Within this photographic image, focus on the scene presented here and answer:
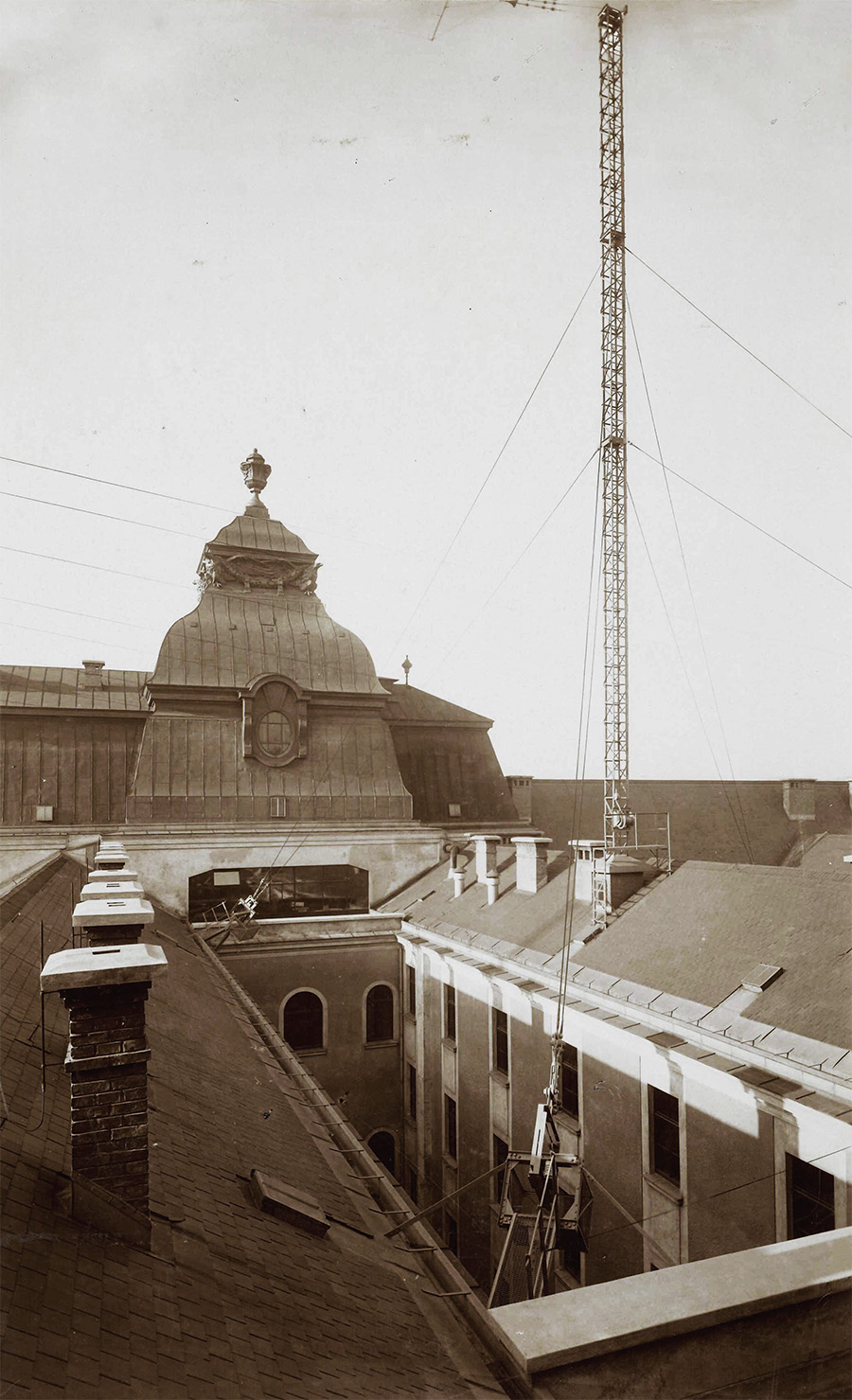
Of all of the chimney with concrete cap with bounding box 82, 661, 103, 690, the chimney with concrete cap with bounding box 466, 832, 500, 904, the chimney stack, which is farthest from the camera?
the chimney with concrete cap with bounding box 82, 661, 103, 690

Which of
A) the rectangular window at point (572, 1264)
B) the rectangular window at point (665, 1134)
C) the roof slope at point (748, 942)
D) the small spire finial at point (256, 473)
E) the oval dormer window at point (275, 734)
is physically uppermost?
the small spire finial at point (256, 473)

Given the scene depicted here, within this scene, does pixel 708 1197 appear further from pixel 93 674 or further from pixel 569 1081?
pixel 93 674

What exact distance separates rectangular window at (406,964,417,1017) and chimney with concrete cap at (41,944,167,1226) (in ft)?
55.5

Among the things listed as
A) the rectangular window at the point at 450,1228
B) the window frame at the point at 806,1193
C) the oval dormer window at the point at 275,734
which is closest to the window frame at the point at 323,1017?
the rectangular window at the point at 450,1228

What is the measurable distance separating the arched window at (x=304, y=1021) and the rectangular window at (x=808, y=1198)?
574 inches

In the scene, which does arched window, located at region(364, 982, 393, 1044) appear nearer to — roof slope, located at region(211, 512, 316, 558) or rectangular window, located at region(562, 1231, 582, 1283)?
rectangular window, located at region(562, 1231, 582, 1283)

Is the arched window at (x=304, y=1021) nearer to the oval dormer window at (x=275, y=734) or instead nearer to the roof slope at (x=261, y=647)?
the oval dormer window at (x=275, y=734)

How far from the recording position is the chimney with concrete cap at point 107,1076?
4965mm

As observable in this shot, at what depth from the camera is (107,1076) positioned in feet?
17.1

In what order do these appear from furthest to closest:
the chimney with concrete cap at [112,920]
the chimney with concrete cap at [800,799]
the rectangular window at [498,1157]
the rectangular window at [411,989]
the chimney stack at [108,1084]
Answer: the chimney with concrete cap at [800,799] → the rectangular window at [411,989] → the rectangular window at [498,1157] → the chimney with concrete cap at [112,920] → the chimney stack at [108,1084]

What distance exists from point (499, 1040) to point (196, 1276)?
40.1 ft

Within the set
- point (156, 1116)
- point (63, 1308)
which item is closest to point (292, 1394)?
point (63, 1308)

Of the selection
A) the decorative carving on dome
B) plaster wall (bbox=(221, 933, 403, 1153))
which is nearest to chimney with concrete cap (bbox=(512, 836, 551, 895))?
plaster wall (bbox=(221, 933, 403, 1153))

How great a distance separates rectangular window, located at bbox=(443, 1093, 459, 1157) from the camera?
1847 cm
